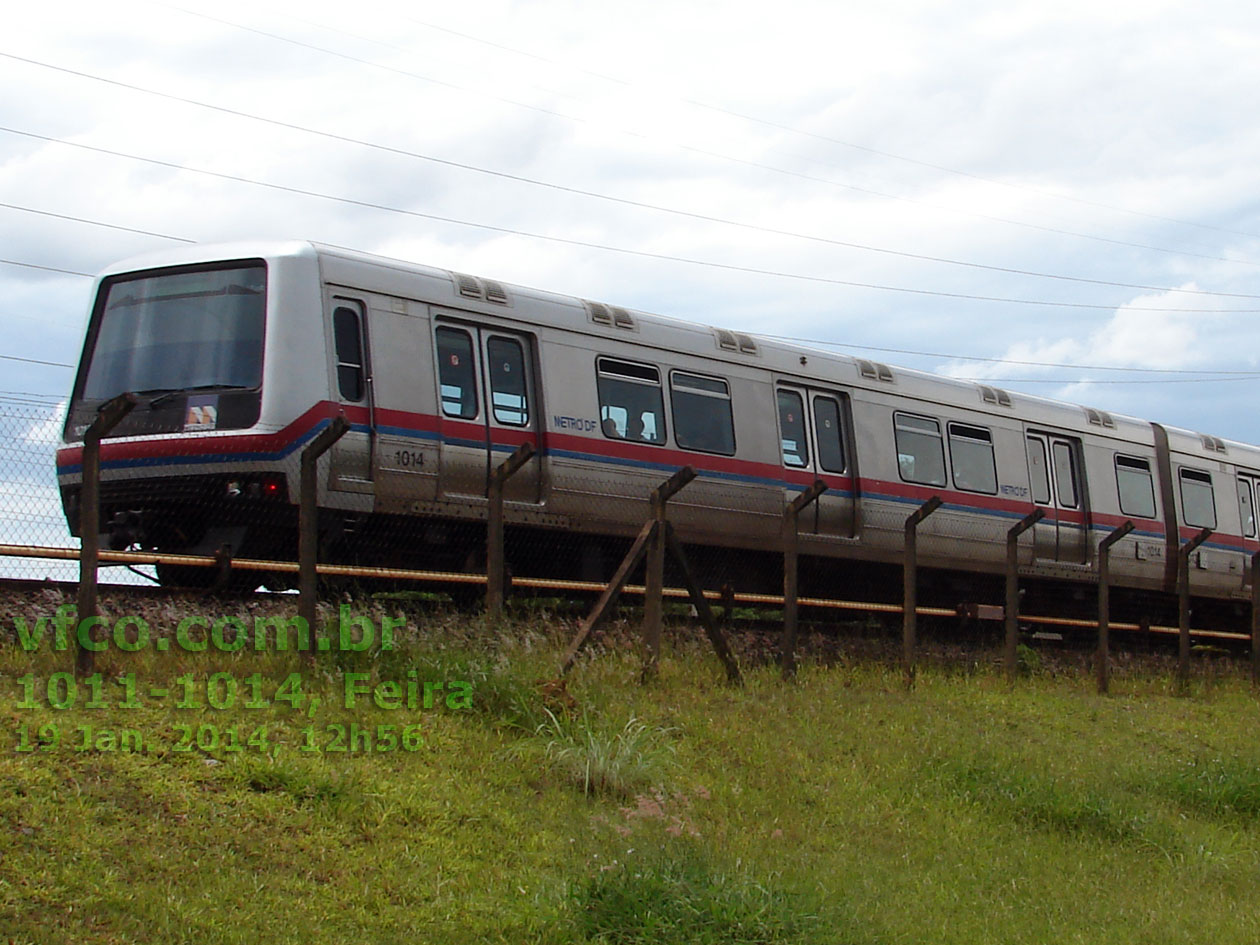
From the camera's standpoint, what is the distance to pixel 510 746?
335 inches

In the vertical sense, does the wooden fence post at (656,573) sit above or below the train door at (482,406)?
below

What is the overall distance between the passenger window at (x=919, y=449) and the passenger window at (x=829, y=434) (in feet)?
3.52

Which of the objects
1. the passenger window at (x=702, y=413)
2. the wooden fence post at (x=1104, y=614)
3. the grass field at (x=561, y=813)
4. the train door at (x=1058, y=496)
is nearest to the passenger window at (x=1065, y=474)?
the train door at (x=1058, y=496)

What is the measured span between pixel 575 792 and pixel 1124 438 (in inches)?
639

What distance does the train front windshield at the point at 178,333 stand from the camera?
12.4 m

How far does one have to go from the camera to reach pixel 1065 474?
20953 millimetres

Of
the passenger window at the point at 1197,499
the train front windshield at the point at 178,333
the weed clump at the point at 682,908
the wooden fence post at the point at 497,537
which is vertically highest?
the train front windshield at the point at 178,333

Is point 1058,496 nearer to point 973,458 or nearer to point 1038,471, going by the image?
point 1038,471

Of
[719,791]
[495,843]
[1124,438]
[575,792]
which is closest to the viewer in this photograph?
[495,843]

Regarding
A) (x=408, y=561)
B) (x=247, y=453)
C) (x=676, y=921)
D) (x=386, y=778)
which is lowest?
(x=676, y=921)

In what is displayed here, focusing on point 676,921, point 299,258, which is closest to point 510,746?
point 676,921

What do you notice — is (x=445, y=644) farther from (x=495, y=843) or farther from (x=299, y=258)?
(x=299, y=258)

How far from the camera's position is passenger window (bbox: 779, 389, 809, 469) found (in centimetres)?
1669

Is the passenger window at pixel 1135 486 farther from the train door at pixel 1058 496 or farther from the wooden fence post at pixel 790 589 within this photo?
the wooden fence post at pixel 790 589
